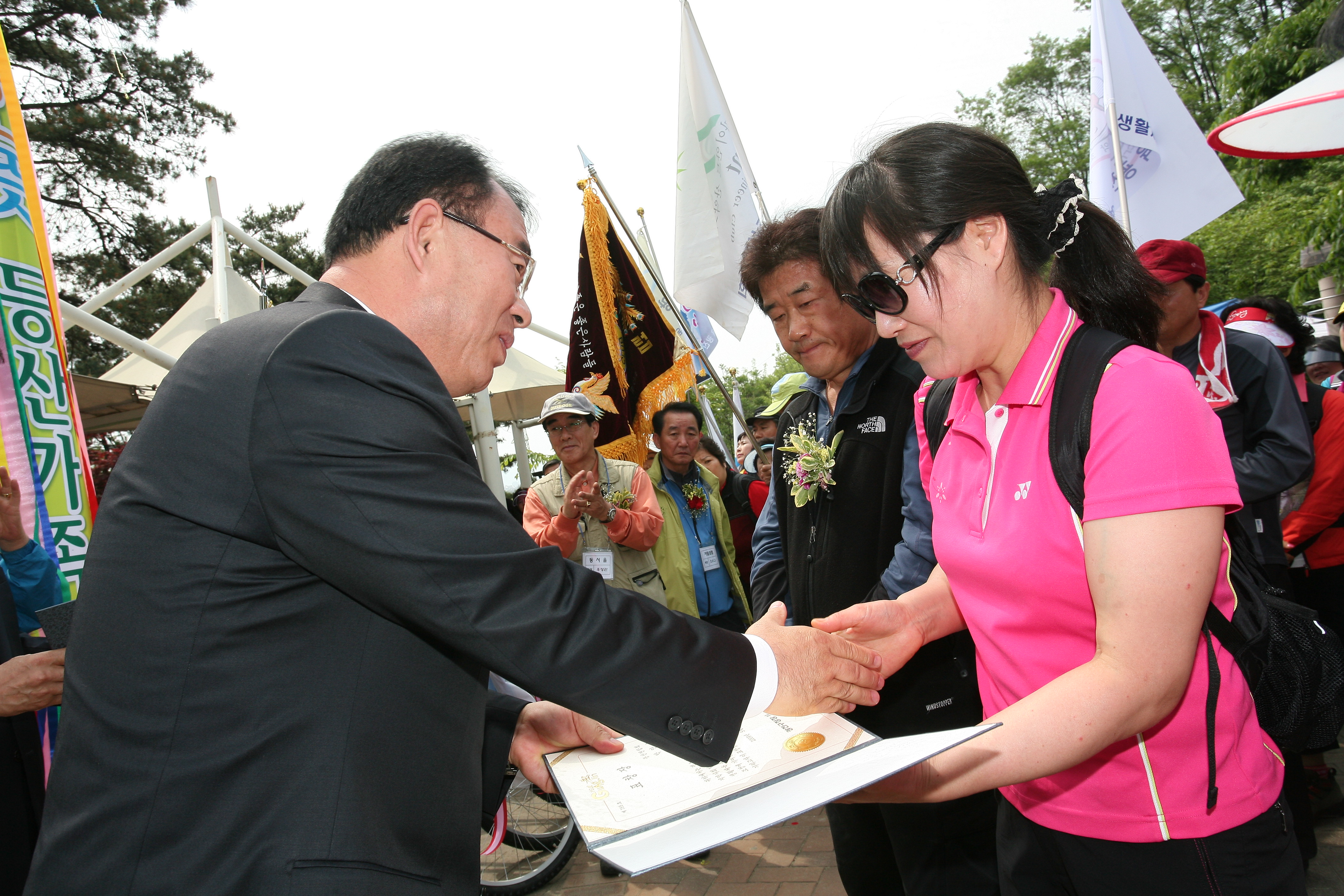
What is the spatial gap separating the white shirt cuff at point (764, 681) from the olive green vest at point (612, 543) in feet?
10.9

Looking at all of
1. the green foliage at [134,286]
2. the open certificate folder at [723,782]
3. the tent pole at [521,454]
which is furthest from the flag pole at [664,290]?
the green foliage at [134,286]

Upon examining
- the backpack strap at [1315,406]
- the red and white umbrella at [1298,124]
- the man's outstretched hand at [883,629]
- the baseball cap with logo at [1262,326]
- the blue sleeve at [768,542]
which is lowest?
the blue sleeve at [768,542]

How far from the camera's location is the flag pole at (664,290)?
17.5 ft

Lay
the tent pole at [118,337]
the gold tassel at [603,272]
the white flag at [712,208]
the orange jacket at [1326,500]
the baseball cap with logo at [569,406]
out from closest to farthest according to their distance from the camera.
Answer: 1. the orange jacket at [1326,500]
2. the baseball cap with logo at [569,406]
3. the gold tassel at [603,272]
4. the white flag at [712,208]
5. the tent pole at [118,337]

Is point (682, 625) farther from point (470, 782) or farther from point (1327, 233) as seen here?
point (1327, 233)

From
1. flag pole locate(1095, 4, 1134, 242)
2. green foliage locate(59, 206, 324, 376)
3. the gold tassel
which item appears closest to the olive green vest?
the gold tassel

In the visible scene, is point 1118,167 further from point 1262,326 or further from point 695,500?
point 695,500

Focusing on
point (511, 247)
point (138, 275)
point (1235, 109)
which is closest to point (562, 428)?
point (511, 247)

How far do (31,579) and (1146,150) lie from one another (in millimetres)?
6183

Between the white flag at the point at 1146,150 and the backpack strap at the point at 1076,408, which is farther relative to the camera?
the white flag at the point at 1146,150

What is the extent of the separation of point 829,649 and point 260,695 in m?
1.10

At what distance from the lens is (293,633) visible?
1260 millimetres

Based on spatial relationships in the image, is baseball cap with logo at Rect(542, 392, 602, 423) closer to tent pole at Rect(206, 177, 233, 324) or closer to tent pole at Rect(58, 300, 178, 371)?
tent pole at Rect(58, 300, 178, 371)

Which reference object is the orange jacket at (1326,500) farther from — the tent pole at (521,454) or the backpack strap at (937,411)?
the tent pole at (521,454)
